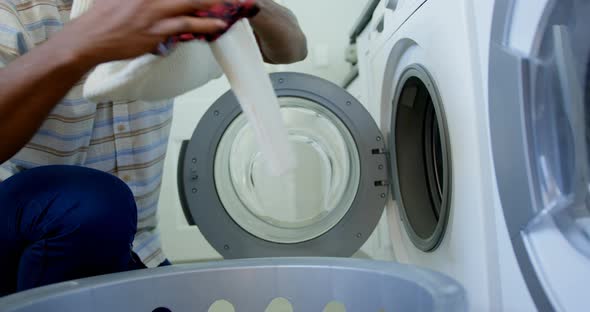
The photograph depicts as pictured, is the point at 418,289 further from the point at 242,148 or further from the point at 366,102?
the point at 366,102

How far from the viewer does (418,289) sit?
55 centimetres

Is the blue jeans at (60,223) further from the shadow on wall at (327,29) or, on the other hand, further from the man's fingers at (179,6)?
the shadow on wall at (327,29)

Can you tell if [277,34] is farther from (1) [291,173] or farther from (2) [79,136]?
(2) [79,136]

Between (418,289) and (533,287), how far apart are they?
115mm

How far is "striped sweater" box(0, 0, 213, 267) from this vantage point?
0.80 metres

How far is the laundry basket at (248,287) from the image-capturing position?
2.01ft

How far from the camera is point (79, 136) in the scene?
87 centimetres

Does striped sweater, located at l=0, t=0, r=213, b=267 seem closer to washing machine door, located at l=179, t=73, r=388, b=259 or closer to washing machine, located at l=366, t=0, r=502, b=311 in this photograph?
washing machine door, located at l=179, t=73, r=388, b=259

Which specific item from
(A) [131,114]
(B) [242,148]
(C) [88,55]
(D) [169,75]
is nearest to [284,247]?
(B) [242,148]

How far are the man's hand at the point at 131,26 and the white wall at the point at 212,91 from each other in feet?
4.75

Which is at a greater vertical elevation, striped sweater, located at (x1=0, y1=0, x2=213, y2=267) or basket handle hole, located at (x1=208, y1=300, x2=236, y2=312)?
striped sweater, located at (x1=0, y1=0, x2=213, y2=267)

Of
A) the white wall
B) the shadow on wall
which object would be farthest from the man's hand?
the shadow on wall

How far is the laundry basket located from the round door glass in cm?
29

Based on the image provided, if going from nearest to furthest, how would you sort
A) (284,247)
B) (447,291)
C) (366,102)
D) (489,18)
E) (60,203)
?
(447,291) → (489,18) → (60,203) → (284,247) → (366,102)
